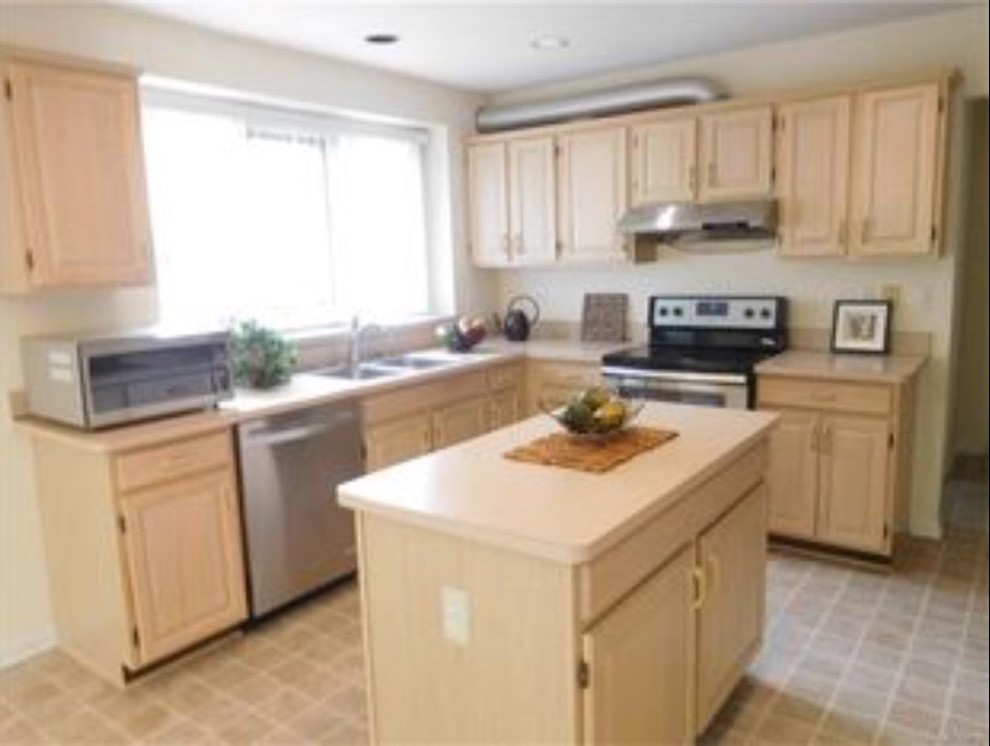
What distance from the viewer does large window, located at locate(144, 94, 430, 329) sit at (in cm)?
350

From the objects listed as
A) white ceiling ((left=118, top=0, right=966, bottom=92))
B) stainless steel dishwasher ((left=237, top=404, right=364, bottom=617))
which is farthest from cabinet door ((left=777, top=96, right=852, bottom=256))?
stainless steel dishwasher ((left=237, top=404, right=364, bottom=617))

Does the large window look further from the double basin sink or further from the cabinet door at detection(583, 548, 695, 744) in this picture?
the cabinet door at detection(583, 548, 695, 744)

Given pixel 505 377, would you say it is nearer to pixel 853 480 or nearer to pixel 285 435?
pixel 285 435

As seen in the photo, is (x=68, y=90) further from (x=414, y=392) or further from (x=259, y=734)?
(x=259, y=734)

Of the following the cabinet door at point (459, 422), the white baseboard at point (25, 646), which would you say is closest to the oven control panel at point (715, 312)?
the cabinet door at point (459, 422)

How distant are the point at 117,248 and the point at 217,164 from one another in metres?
1.03

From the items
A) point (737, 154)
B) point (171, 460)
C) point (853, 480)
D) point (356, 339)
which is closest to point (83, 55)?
point (171, 460)

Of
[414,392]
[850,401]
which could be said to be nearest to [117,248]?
[414,392]

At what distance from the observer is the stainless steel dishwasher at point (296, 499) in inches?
117

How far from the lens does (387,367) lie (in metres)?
4.18

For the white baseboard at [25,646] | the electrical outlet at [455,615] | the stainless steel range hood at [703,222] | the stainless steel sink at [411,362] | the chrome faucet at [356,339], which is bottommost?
the white baseboard at [25,646]

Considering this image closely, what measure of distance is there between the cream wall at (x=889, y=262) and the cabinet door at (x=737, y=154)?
0.38m

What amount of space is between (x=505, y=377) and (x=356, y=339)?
0.90 m

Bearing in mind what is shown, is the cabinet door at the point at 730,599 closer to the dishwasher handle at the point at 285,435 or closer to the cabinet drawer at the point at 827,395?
the cabinet drawer at the point at 827,395
